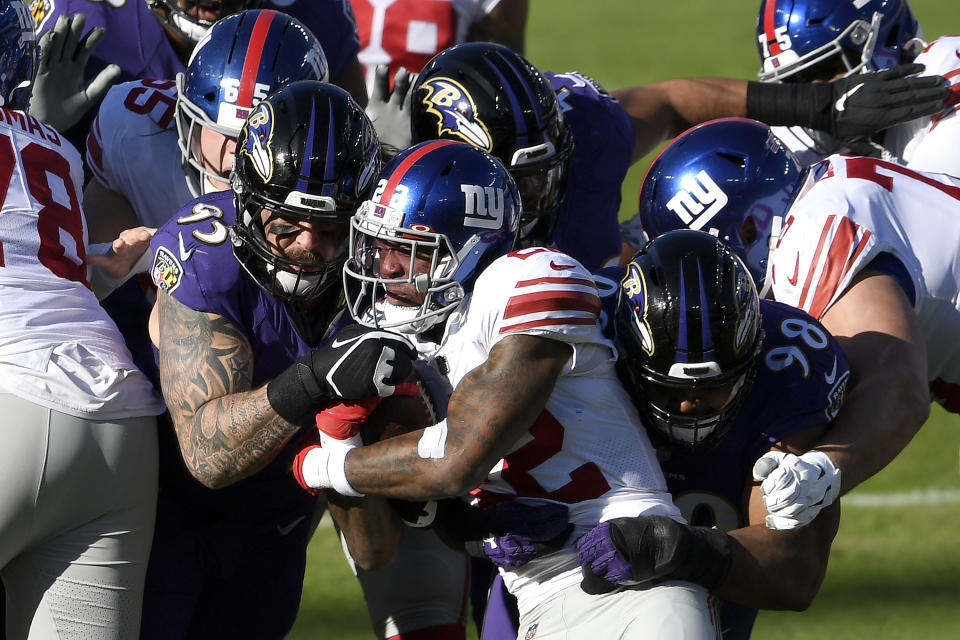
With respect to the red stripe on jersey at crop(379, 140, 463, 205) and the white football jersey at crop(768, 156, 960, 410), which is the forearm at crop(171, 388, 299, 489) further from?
the white football jersey at crop(768, 156, 960, 410)

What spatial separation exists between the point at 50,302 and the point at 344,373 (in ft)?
2.72

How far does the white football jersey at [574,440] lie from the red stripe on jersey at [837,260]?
80 centimetres

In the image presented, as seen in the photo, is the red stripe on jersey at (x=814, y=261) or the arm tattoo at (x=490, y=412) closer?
the arm tattoo at (x=490, y=412)

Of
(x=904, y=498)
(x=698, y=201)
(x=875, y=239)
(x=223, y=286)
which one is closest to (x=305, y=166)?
(x=223, y=286)

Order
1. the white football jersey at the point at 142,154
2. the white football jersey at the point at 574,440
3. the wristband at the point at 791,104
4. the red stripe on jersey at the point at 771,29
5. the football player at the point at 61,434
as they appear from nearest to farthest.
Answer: the white football jersey at the point at 574,440 < the football player at the point at 61,434 < the white football jersey at the point at 142,154 < the wristband at the point at 791,104 < the red stripe on jersey at the point at 771,29

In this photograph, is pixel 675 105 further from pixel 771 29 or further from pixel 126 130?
pixel 126 130

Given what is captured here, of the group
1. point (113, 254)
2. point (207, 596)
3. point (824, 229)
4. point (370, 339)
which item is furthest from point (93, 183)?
point (824, 229)

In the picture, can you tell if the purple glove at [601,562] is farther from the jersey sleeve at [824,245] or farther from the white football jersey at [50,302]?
the white football jersey at [50,302]

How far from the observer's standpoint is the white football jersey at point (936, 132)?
4488 millimetres

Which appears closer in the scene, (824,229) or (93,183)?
(824,229)

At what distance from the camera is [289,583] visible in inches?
152

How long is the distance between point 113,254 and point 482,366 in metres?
1.24

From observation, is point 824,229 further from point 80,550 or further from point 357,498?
point 80,550

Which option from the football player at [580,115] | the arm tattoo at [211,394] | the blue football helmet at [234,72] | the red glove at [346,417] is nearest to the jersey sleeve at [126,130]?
the blue football helmet at [234,72]
